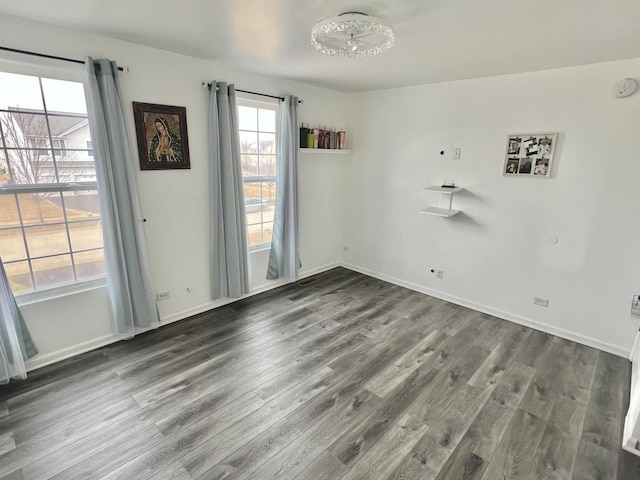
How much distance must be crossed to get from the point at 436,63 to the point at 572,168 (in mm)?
1513

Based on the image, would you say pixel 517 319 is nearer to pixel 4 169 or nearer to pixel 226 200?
pixel 226 200

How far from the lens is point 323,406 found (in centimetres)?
212

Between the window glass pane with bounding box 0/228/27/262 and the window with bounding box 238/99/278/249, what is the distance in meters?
1.89

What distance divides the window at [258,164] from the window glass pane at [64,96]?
136 centimetres

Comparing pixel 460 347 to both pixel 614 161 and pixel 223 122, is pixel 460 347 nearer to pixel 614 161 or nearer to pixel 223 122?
pixel 614 161

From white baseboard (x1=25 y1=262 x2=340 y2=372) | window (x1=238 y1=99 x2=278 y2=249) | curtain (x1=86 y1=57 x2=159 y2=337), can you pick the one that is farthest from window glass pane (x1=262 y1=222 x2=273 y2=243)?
curtain (x1=86 y1=57 x2=159 y2=337)

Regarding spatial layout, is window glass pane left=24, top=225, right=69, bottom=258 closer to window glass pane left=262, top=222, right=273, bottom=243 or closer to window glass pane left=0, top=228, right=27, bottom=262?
window glass pane left=0, top=228, right=27, bottom=262

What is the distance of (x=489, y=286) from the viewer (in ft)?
11.1

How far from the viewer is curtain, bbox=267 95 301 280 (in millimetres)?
3547

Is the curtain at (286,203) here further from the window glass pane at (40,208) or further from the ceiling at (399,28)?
the window glass pane at (40,208)

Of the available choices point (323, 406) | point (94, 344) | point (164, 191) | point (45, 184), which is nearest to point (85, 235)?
point (45, 184)

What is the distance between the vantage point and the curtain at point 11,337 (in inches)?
83.7

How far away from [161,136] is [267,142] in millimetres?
1190

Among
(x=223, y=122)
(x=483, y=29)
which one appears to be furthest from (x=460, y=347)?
(x=223, y=122)
